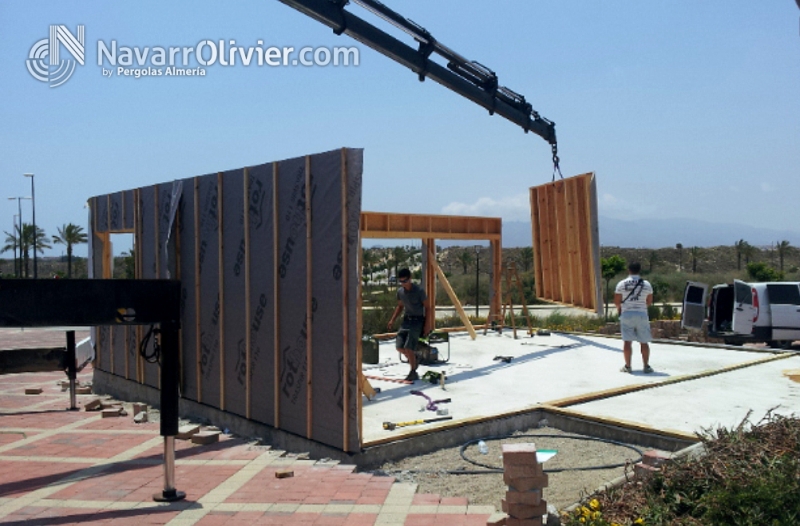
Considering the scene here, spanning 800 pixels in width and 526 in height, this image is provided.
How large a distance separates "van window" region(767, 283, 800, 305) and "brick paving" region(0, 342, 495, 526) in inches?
478

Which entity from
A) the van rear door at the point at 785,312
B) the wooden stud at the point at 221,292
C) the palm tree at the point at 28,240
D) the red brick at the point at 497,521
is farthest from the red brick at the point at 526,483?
the palm tree at the point at 28,240

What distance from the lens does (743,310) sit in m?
14.8

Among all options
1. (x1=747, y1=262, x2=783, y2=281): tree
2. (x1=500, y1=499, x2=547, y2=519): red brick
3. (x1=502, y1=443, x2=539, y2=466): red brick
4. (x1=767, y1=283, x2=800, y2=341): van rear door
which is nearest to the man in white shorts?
(x1=767, y1=283, x2=800, y2=341): van rear door

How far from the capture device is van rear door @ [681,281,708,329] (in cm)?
1578

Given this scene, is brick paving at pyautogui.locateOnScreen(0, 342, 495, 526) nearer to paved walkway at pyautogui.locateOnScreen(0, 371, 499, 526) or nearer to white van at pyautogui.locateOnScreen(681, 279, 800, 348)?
paved walkway at pyautogui.locateOnScreen(0, 371, 499, 526)

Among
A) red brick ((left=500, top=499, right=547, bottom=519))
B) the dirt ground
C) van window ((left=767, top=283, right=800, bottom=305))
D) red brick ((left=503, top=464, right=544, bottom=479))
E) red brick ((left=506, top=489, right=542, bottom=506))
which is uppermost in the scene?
van window ((left=767, top=283, right=800, bottom=305))

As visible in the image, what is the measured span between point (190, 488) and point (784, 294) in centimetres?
1354

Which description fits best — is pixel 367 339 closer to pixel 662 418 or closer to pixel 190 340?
pixel 190 340

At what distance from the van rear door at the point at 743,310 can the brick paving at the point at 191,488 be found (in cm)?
1161

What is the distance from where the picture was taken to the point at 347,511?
16.3ft

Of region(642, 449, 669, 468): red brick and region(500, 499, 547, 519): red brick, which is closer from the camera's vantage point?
region(500, 499, 547, 519): red brick

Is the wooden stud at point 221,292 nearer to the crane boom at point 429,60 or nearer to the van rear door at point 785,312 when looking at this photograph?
the crane boom at point 429,60

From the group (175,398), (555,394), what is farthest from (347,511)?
(555,394)

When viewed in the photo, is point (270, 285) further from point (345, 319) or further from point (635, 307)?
point (635, 307)
